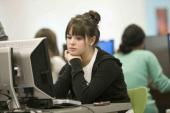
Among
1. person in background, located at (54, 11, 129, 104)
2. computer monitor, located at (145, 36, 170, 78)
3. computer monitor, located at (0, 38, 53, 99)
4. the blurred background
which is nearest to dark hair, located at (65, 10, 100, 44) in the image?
person in background, located at (54, 11, 129, 104)

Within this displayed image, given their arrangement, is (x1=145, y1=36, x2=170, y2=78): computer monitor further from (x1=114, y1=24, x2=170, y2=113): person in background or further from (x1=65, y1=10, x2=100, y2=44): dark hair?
(x1=65, y1=10, x2=100, y2=44): dark hair

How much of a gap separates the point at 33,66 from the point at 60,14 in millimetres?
3552

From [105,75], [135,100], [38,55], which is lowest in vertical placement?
[135,100]

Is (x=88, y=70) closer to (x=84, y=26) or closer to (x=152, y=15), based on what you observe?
(x=84, y=26)

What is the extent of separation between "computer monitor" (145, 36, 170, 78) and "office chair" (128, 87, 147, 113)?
1.70 meters

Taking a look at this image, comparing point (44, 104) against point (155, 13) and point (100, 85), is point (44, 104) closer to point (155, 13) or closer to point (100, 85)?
point (100, 85)

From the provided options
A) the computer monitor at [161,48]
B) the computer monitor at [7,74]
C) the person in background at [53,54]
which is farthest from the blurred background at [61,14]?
the computer monitor at [7,74]

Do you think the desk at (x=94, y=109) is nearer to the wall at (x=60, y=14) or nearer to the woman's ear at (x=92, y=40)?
the woman's ear at (x=92, y=40)

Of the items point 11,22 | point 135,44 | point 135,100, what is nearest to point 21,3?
point 11,22

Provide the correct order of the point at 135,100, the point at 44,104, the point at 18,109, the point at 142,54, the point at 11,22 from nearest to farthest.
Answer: the point at 18,109
the point at 44,104
the point at 135,100
the point at 142,54
the point at 11,22

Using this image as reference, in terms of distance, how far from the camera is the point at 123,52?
3732 mm

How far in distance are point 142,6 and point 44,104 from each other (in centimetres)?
369

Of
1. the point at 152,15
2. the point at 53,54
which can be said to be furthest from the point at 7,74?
the point at 152,15

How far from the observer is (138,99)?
2.53m
